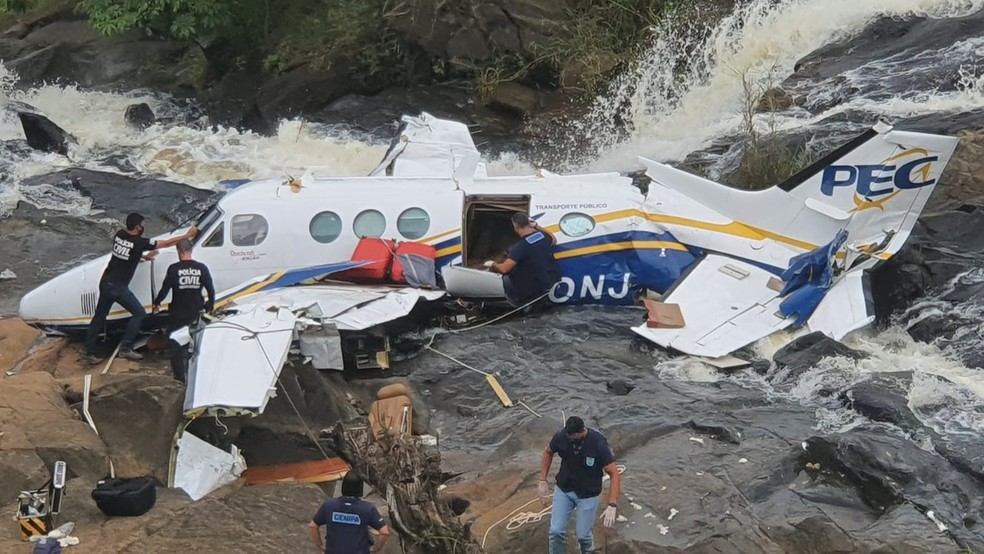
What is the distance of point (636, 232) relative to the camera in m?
14.2

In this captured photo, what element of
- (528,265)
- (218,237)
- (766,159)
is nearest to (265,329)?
(218,237)

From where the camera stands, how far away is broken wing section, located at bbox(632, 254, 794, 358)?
13.1 metres

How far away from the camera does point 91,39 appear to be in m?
28.1

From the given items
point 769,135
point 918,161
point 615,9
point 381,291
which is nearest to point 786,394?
point 918,161

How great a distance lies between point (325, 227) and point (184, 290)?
7.93ft

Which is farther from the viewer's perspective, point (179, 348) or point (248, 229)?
point (248, 229)

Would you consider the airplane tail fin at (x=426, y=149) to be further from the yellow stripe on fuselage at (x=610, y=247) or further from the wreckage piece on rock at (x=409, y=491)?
the wreckage piece on rock at (x=409, y=491)

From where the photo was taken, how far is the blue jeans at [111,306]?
12.8 meters

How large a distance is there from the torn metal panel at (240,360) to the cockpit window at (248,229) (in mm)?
1890

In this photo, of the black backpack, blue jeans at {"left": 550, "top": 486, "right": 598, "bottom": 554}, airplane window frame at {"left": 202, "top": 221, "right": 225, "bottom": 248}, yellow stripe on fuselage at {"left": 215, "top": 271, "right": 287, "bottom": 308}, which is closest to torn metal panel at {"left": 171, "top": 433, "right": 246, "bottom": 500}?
the black backpack

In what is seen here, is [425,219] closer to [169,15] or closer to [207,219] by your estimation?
[207,219]

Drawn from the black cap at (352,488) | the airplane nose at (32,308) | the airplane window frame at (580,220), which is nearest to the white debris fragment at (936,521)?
the black cap at (352,488)

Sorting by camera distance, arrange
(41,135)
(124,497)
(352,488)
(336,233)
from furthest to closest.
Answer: (41,135) < (336,233) < (124,497) < (352,488)

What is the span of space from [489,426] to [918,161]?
22.3 feet
